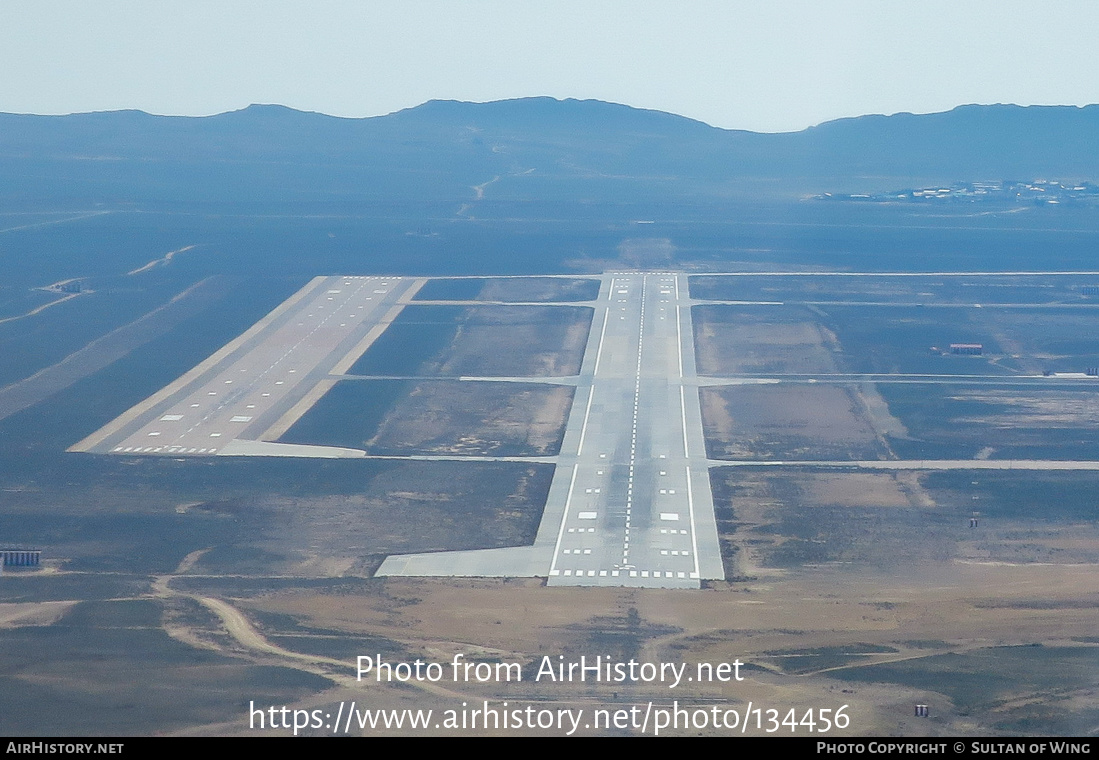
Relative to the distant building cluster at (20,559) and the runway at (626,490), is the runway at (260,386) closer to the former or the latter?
the runway at (626,490)

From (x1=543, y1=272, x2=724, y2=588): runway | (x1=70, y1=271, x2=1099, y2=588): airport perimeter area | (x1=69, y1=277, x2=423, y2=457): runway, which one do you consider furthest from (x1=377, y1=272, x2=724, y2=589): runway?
(x1=69, y1=277, x2=423, y2=457): runway

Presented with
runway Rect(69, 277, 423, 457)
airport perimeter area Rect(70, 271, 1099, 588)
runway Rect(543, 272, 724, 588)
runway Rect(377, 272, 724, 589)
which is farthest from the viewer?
runway Rect(69, 277, 423, 457)

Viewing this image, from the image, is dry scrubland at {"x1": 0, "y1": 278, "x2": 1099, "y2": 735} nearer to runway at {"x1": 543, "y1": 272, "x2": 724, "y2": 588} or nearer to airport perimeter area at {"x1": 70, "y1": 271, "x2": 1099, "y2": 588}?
airport perimeter area at {"x1": 70, "y1": 271, "x2": 1099, "y2": 588}

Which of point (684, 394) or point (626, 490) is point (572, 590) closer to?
point (626, 490)

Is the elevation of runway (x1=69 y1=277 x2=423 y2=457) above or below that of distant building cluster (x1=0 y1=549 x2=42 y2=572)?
above

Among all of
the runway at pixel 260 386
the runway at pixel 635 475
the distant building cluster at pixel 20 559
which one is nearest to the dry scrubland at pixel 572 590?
the distant building cluster at pixel 20 559

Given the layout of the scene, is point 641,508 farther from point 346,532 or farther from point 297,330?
point 297,330

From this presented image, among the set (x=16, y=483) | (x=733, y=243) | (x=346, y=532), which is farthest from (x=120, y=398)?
(x=733, y=243)
